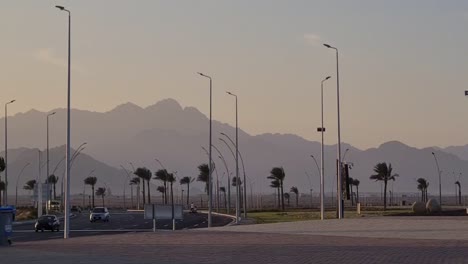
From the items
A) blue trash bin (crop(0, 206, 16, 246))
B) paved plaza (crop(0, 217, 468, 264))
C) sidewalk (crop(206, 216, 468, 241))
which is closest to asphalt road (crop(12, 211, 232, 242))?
blue trash bin (crop(0, 206, 16, 246))

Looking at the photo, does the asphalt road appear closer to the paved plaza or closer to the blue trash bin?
the blue trash bin

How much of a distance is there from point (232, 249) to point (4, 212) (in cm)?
1011

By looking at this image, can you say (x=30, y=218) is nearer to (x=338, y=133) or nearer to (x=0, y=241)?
(x=338, y=133)

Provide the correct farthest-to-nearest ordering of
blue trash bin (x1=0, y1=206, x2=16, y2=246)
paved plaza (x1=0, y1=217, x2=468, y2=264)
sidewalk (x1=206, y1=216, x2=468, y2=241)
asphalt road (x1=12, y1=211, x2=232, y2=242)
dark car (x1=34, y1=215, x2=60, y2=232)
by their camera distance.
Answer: dark car (x1=34, y1=215, x2=60, y2=232), asphalt road (x1=12, y1=211, x2=232, y2=242), sidewalk (x1=206, y1=216, x2=468, y2=241), blue trash bin (x1=0, y1=206, x2=16, y2=246), paved plaza (x1=0, y1=217, x2=468, y2=264)

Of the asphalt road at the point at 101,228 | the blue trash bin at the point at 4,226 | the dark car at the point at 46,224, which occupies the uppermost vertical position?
the blue trash bin at the point at 4,226

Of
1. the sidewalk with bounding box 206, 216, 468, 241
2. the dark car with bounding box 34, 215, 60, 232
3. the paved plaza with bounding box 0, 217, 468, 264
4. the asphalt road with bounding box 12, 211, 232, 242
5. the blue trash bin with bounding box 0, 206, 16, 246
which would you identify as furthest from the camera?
the dark car with bounding box 34, 215, 60, 232

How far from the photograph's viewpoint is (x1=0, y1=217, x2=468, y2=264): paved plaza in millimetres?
21703

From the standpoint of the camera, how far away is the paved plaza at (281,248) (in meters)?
21.7

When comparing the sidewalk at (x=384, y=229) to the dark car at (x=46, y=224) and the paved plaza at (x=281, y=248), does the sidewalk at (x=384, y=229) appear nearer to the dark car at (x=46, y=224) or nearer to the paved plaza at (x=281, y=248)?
the paved plaza at (x=281, y=248)

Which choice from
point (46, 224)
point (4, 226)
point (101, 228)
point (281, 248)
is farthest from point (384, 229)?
point (46, 224)

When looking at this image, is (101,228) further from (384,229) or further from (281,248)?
(281,248)

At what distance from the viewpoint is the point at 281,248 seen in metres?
25.7

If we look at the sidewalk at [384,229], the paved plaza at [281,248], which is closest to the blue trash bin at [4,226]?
the paved plaza at [281,248]

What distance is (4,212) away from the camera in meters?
30.6
